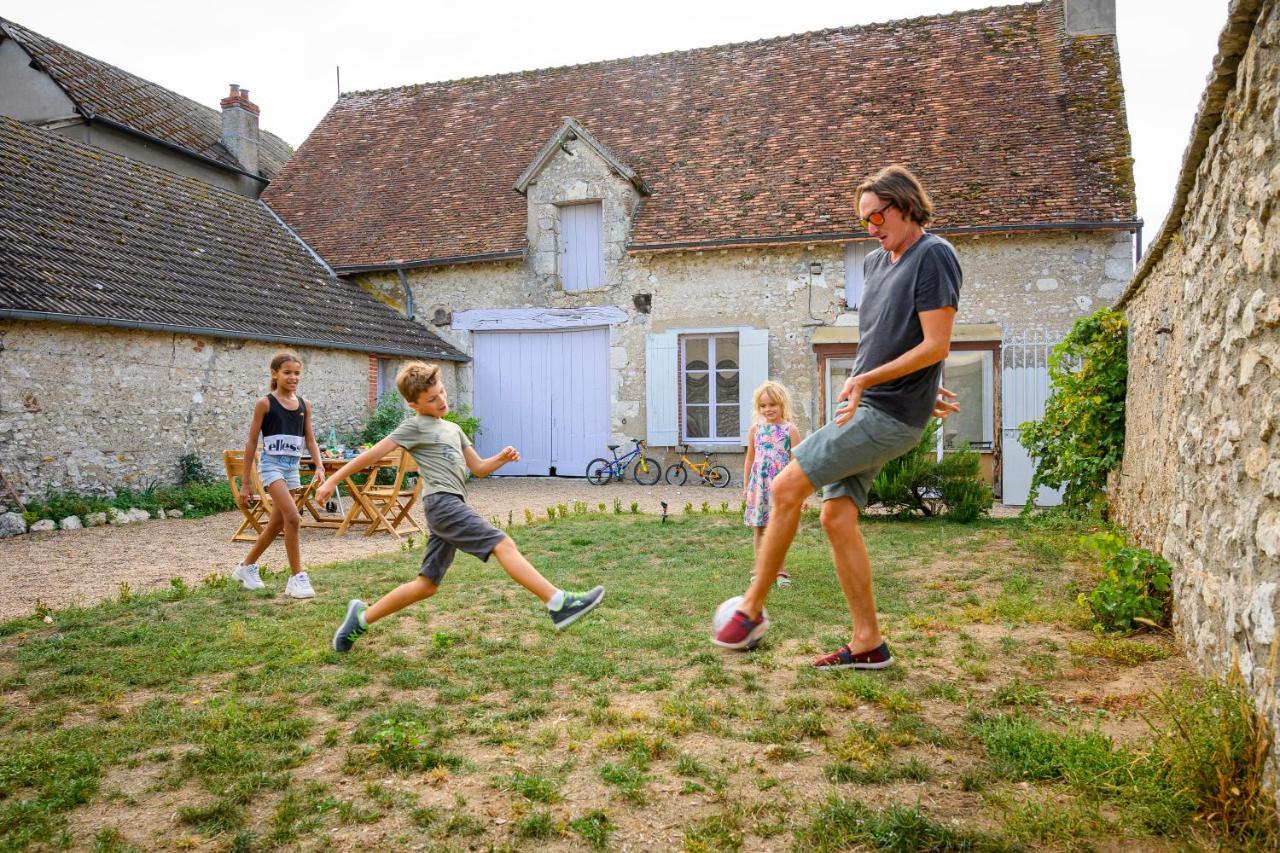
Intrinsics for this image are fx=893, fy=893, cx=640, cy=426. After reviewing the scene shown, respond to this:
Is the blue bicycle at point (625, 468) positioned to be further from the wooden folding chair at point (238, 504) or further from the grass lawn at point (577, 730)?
the grass lawn at point (577, 730)

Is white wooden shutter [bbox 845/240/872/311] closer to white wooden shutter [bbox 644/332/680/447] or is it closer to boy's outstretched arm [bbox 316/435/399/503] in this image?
white wooden shutter [bbox 644/332/680/447]

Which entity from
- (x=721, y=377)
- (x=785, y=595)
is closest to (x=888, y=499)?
(x=785, y=595)

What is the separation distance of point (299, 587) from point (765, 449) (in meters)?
3.22

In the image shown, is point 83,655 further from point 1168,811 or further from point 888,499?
point 888,499

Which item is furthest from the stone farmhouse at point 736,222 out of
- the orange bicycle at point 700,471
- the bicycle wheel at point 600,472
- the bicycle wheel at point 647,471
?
the bicycle wheel at point 600,472

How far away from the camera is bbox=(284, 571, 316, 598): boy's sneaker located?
5594 millimetres

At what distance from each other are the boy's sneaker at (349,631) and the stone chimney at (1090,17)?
15.2 m

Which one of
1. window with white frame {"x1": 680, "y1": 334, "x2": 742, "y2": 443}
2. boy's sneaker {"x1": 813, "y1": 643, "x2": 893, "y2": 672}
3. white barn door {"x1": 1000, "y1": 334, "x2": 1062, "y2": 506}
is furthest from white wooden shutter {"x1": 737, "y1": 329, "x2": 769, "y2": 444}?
boy's sneaker {"x1": 813, "y1": 643, "x2": 893, "y2": 672}

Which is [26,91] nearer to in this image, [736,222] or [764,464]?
[736,222]

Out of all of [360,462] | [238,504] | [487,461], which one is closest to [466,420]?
[238,504]

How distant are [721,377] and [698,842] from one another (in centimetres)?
1237

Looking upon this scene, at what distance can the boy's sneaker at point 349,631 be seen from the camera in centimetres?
422

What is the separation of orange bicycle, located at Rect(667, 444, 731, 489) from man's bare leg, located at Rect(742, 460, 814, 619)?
34.5 ft

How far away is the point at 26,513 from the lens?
9.20 m
